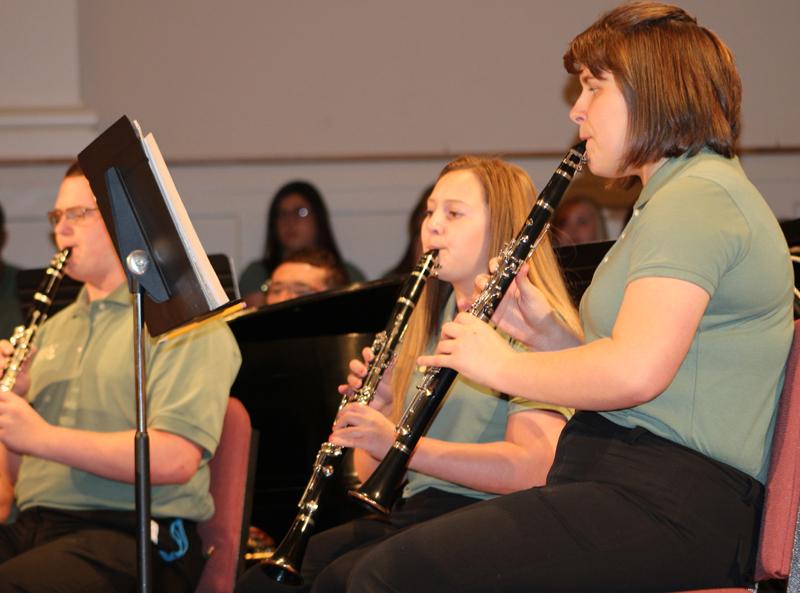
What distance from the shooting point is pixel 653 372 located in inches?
63.4

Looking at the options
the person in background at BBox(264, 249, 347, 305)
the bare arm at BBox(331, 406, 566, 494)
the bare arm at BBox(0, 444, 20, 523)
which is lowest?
the bare arm at BBox(0, 444, 20, 523)

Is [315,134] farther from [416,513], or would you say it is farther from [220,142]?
[416,513]

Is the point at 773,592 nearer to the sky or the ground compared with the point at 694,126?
nearer to the ground

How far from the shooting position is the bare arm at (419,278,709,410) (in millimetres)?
1612

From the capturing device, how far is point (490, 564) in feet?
5.49

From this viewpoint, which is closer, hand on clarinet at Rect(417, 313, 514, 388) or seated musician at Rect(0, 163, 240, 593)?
hand on clarinet at Rect(417, 313, 514, 388)

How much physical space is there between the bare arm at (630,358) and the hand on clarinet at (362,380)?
0.81 m

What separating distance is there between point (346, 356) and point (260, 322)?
0.29m

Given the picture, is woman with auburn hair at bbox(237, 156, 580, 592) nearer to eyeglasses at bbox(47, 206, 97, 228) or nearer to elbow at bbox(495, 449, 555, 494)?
elbow at bbox(495, 449, 555, 494)

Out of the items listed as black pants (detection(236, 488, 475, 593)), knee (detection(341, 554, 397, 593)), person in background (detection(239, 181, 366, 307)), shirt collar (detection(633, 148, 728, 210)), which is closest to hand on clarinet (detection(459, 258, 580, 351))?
shirt collar (detection(633, 148, 728, 210))

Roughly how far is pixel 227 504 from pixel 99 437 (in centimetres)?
34

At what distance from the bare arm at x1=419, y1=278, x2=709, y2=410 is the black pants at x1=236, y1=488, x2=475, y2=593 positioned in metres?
0.75

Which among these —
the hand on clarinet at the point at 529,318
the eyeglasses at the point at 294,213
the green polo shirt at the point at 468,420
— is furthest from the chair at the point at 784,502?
the eyeglasses at the point at 294,213

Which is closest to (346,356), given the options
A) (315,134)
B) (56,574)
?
(56,574)
